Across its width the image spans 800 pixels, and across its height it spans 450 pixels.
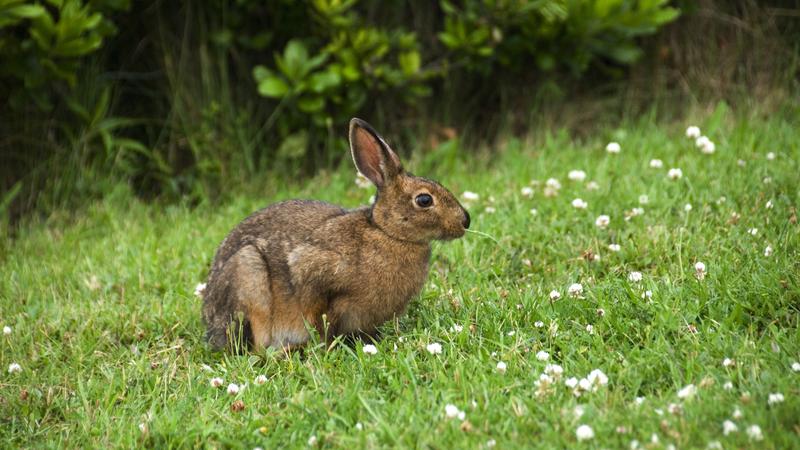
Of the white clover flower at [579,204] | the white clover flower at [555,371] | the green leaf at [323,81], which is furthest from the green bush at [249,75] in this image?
the white clover flower at [555,371]

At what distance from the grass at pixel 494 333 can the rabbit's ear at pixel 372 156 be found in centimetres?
79

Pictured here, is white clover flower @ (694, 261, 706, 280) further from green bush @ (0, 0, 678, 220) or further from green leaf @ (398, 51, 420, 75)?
green leaf @ (398, 51, 420, 75)

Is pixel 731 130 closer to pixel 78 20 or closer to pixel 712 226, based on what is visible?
pixel 712 226

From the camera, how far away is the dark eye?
17.2 ft

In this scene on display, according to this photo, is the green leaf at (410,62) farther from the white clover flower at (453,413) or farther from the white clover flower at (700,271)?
the white clover flower at (453,413)


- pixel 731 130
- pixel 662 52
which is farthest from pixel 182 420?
pixel 662 52

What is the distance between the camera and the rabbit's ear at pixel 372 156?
5.30m

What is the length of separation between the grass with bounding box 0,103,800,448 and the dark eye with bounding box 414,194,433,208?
0.56 meters

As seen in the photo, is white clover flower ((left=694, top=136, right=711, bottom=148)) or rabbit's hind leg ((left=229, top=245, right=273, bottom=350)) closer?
rabbit's hind leg ((left=229, top=245, right=273, bottom=350))

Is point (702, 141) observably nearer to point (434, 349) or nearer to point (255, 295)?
point (434, 349)

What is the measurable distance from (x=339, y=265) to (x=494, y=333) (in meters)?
0.90

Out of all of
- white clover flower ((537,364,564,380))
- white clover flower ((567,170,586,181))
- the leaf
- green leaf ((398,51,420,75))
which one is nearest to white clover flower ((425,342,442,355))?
white clover flower ((537,364,564,380))

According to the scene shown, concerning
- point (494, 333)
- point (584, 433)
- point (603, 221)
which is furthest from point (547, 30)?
point (584, 433)

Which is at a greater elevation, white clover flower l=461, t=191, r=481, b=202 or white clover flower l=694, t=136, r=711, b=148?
white clover flower l=694, t=136, r=711, b=148
